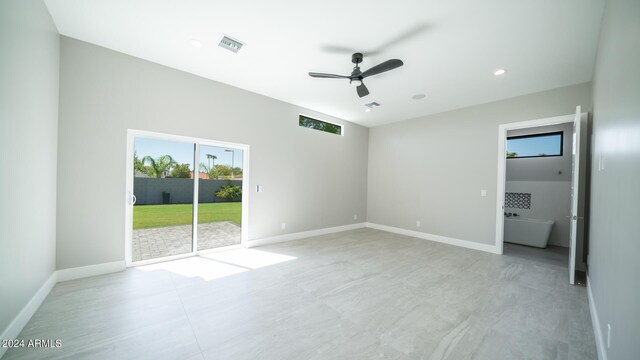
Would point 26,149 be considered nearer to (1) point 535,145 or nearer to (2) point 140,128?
(2) point 140,128

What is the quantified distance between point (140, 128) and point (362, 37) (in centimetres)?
333

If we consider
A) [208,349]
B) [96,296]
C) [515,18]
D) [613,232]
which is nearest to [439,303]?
[613,232]

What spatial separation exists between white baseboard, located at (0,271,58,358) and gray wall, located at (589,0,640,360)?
3865 millimetres

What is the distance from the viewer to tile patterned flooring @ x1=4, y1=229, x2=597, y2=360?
1.75 meters

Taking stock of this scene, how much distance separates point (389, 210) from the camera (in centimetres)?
627

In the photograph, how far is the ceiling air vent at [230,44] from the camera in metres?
2.78

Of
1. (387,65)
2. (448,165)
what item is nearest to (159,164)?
(387,65)

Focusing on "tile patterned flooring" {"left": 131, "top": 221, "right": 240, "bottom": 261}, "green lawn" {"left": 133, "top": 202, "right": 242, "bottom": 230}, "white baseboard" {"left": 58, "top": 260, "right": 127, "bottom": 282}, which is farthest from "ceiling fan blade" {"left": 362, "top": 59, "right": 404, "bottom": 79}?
"white baseboard" {"left": 58, "top": 260, "right": 127, "bottom": 282}

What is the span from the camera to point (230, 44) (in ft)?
9.45

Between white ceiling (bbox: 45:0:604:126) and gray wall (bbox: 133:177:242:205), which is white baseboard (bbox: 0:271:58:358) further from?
white ceiling (bbox: 45:0:604:126)

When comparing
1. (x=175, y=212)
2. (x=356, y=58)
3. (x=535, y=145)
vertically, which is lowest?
(x=175, y=212)

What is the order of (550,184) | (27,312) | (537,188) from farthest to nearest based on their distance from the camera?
1. (537,188)
2. (550,184)
3. (27,312)

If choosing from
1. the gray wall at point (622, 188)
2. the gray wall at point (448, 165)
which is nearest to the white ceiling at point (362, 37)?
the gray wall at point (448, 165)

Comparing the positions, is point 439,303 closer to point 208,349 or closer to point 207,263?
point 208,349
